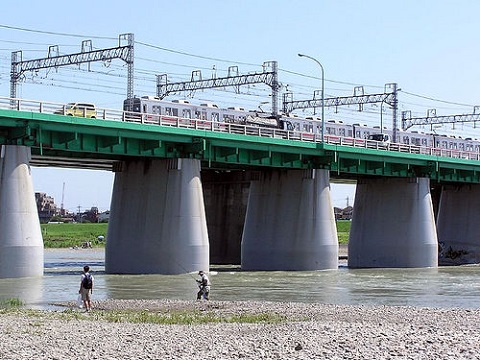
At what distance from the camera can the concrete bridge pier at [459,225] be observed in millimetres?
90750

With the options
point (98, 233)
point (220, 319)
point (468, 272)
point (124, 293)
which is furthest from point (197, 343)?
point (98, 233)

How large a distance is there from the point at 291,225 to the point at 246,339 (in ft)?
144

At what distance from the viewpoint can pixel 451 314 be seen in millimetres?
34594

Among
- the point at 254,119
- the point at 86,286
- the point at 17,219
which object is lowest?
the point at 86,286

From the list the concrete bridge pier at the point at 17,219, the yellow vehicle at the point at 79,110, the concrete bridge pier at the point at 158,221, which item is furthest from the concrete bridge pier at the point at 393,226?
the concrete bridge pier at the point at 17,219

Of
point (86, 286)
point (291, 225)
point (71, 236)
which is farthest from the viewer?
point (71, 236)

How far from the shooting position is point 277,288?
166 ft

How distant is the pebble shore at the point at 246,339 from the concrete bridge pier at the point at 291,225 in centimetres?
3577

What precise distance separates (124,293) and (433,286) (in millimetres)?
19083

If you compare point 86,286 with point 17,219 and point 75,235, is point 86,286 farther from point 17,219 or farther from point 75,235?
point 75,235

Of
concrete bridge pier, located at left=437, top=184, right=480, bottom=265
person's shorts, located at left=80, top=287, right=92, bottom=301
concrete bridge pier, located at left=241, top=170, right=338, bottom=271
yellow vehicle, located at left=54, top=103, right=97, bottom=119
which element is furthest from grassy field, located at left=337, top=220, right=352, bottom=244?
person's shorts, located at left=80, top=287, right=92, bottom=301

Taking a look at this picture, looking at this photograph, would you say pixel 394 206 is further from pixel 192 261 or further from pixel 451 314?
pixel 451 314

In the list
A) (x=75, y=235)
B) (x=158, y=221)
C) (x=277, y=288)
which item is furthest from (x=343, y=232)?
(x=277, y=288)

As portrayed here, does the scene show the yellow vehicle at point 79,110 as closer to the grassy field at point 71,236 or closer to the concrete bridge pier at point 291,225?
the concrete bridge pier at point 291,225
